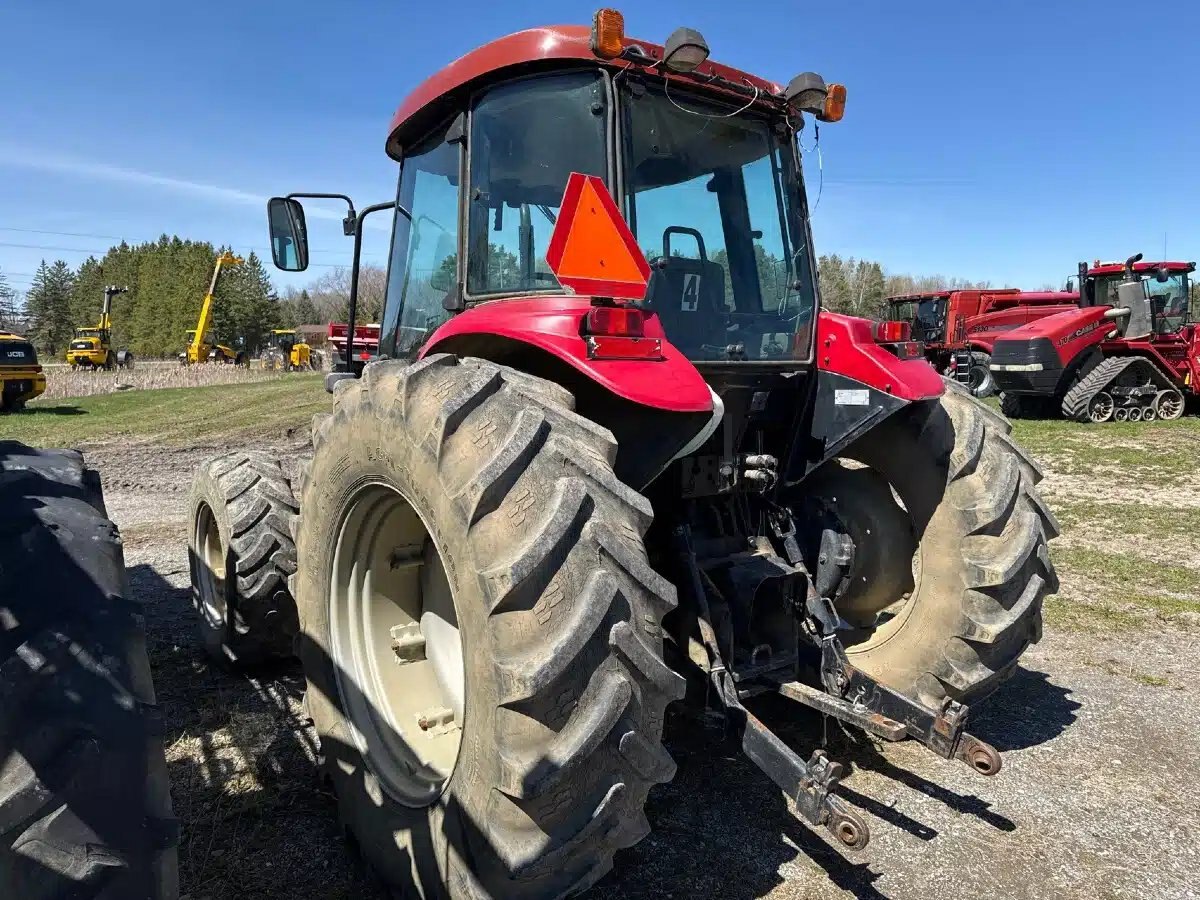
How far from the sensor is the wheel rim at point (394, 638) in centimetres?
252

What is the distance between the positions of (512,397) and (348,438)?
67 cm

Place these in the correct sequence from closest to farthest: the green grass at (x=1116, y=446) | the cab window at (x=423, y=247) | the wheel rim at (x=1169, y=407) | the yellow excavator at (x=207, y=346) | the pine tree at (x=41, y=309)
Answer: the cab window at (x=423, y=247) → the green grass at (x=1116, y=446) → the wheel rim at (x=1169, y=407) → the yellow excavator at (x=207, y=346) → the pine tree at (x=41, y=309)

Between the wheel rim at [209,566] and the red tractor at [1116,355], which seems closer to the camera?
the wheel rim at [209,566]

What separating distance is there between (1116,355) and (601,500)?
1506cm

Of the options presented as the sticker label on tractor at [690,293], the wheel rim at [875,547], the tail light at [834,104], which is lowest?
the wheel rim at [875,547]

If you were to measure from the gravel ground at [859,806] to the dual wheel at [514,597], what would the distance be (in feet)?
0.94

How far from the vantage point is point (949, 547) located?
2959mm

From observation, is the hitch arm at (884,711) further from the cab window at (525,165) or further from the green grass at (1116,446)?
the green grass at (1116,446)

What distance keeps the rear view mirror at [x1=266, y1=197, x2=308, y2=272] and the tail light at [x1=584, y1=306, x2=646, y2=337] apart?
217 cm

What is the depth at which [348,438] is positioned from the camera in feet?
7.88

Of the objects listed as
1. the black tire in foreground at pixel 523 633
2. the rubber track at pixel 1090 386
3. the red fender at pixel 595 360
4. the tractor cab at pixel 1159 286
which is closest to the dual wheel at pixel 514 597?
the black tire in foreground at pixel 523 633

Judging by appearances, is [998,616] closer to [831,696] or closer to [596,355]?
[831,696]

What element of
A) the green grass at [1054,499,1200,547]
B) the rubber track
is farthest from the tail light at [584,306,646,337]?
the rubber track

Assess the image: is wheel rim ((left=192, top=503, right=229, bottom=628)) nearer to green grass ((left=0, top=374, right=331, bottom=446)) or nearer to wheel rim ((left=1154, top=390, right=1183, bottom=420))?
green grass ((left=0, top=374, right=331, bottom=446))
